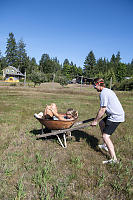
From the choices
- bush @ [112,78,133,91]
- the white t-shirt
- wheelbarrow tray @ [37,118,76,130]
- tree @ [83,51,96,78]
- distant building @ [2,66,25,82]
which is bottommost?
wheelbarrow tray @ [37,118,76,130]

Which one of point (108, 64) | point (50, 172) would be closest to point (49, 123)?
point (50, 172)

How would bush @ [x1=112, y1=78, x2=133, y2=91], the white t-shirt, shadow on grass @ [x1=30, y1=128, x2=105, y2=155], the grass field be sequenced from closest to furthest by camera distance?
the grass field → the white t-shirt → shadow on grass @ [x1=30, y1=128, x2=105, y2=155] → bush @ [x1=112, y1=78, x2=133, y2=91]

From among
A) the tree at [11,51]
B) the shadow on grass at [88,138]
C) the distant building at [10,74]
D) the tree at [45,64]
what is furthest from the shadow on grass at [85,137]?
the tree at [45,64]

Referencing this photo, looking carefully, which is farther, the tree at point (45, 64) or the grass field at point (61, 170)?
the tree at point (45, 64)

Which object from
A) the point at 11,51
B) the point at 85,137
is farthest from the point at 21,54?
the point at 85,137

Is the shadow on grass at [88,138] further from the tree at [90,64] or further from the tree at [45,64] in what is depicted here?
the tree at [45,64]

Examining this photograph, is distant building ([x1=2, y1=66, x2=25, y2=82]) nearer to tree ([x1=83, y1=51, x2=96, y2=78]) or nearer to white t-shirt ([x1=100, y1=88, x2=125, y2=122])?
tree ([x1=83, y1=51, x2=96, y2=78])

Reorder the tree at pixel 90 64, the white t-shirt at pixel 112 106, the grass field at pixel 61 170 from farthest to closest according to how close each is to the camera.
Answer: the tree at pixel 90 64 → the white t-shirt at pixel 112 106 → the grass field at pixel 61 170

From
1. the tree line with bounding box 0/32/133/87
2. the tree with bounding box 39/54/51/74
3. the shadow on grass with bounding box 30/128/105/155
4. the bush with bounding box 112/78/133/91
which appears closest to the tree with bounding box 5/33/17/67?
the tree line with bounding box 0/32/133/87

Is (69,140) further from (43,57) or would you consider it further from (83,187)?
(43,57)

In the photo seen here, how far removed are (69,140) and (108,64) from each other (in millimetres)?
87727

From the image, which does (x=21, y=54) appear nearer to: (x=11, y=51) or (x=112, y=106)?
(x=11, y=51)

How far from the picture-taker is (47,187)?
2.68 m

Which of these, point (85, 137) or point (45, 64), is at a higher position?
point (45, 64)
